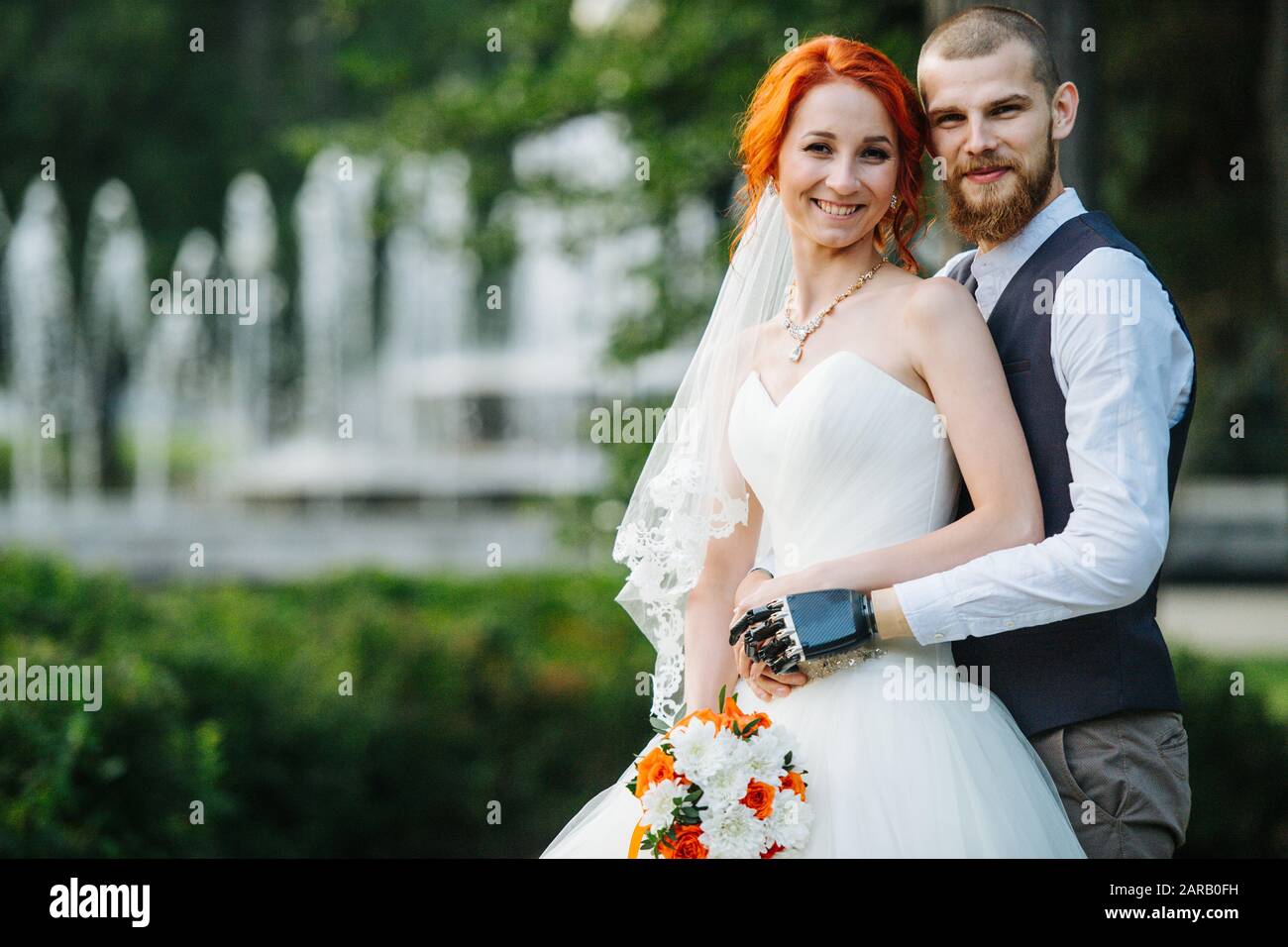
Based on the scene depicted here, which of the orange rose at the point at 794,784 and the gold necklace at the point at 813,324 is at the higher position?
the gold necklace at the point at 813,324

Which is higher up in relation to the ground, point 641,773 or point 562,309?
point 562,309

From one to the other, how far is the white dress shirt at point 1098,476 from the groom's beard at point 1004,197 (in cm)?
24

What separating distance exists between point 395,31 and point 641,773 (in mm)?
22387

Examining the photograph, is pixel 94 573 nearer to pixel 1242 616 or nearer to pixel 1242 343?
pixel 1242 343

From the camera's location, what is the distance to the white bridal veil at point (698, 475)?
322 cm

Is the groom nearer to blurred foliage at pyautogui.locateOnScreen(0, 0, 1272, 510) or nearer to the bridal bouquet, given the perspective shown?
the bridal bouquet

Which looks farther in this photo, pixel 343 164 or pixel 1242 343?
pixel 1242 343

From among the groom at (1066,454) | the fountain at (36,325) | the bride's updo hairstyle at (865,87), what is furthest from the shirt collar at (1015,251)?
the fountain at (36,325)

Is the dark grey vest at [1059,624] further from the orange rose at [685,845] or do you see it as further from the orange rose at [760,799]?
the orange rose at [685,845]

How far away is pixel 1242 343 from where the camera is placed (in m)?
12.7

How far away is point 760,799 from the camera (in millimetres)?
2699

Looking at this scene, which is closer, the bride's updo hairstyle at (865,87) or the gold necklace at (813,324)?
the bride's updo hairstyle at (865,87)

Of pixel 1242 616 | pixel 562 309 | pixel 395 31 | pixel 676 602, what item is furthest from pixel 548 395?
pixel 676 602

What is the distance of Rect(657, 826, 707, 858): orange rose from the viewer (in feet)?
8.84
